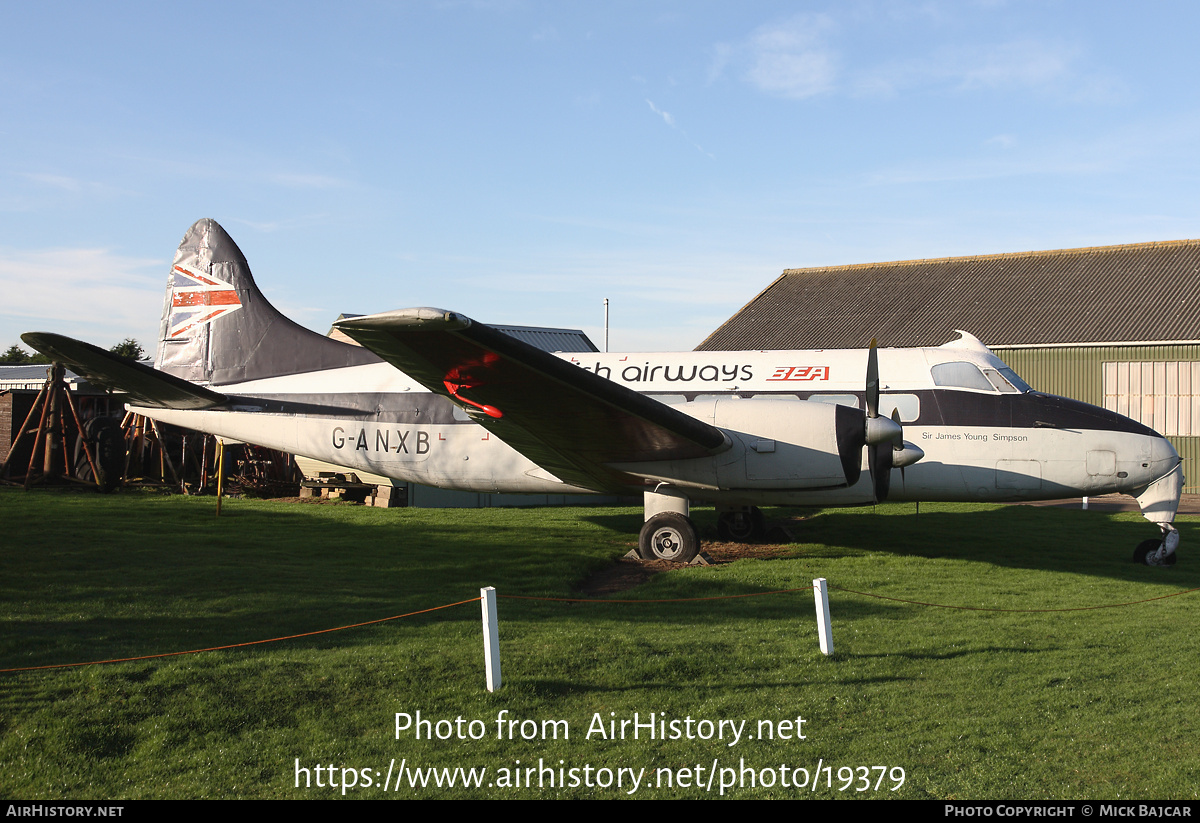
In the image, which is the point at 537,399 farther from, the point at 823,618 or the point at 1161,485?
the point at 1161,485

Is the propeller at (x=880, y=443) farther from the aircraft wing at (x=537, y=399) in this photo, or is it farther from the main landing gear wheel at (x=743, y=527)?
the main landing gear wheel at (x=743, y=527)

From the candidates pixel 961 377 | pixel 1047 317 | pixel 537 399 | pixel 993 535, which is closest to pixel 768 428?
pixel 537 399

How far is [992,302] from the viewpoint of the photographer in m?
32.9

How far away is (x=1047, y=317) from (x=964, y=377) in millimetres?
19999

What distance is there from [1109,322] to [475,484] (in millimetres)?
24872

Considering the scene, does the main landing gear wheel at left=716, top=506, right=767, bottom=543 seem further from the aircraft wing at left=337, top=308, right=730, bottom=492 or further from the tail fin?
the tail fin

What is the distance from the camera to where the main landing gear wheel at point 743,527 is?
16375 mm

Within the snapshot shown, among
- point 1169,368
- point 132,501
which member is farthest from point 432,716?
point 1169,368

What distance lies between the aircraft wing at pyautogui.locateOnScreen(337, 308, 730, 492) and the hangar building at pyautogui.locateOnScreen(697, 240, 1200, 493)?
862 inches

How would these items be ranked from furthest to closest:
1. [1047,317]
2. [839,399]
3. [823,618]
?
Result: 1. [1047,317]
2. [839,399]
3. [823,618]

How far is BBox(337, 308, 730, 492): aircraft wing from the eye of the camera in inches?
327
